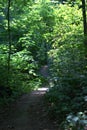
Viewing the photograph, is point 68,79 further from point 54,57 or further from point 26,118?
point 54,57

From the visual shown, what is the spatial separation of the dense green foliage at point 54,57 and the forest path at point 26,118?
1.19 ft

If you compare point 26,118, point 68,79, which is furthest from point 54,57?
point 26,118

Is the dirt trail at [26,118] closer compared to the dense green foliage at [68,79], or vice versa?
the dirt trail at [26,118]

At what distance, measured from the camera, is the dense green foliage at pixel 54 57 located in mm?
9411

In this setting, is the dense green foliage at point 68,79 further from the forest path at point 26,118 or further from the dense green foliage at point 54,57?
the forest path at point 26,118

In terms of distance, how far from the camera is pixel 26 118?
967 centimetres

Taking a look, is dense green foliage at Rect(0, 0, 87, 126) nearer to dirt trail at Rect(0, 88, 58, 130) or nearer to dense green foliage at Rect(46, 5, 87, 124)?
dense green foliage at Rect(46, 5, 87, 124)

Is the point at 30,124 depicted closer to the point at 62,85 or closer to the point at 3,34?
the point at 62,85

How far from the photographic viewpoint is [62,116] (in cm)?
877

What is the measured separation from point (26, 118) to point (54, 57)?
17.3 feet

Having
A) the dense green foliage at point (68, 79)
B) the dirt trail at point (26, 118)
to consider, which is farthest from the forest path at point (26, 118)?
the dense green foliage at point (68, 79)

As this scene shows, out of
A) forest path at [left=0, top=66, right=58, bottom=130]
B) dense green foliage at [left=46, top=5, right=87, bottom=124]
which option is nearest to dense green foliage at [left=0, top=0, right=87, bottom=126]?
dense green foliage at [left=46, top=5, right=87, bottom=124]

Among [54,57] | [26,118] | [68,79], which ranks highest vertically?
[68,79]

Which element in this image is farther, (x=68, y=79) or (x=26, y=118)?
(x=68, y=79)
